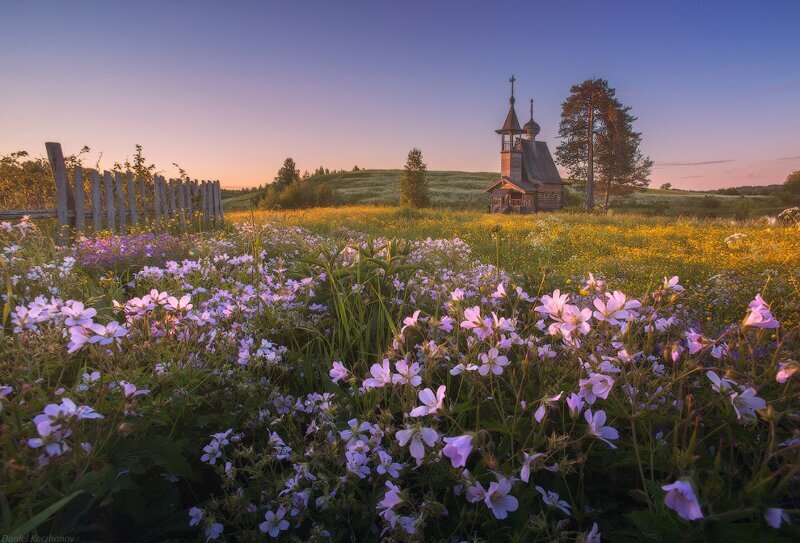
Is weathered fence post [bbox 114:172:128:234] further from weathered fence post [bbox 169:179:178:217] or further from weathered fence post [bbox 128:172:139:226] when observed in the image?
weathered fence post [bbox 169:179:178:217]

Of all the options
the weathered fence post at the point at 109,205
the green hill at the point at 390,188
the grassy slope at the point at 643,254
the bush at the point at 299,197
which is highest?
the green hill at the point at 390,188

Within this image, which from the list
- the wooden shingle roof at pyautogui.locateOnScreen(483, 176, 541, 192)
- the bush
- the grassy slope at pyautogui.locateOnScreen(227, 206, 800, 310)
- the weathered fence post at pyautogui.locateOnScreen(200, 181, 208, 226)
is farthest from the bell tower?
the weathered fence post at pyautogui.locateOnScreen(200, 181, 208, 226)

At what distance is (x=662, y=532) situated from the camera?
1096mm

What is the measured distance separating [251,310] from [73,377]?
37.5 inches

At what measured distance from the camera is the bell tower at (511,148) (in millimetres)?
36581

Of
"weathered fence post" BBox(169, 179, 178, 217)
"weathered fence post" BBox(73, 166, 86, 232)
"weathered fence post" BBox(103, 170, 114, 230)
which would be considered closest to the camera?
"weathered fence post" BBox(73, 166, 86, 232)

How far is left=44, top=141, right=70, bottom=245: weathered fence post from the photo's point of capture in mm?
7906

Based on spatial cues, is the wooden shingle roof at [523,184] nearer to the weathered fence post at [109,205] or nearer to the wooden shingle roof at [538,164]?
the wooden shingle roof at [538,164]

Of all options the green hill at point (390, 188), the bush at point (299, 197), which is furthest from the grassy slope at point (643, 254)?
the green hill at point (390, 188)

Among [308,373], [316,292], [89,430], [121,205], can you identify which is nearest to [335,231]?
[121,205]

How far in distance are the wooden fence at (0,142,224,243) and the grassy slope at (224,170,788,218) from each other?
2679 cm

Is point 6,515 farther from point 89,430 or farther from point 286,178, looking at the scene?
point 286,178

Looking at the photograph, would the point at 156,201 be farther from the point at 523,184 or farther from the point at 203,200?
the point at 523,184

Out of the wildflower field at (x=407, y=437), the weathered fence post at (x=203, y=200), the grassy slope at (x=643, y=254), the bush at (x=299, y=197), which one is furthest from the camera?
the bush at (x=299, y=197)
